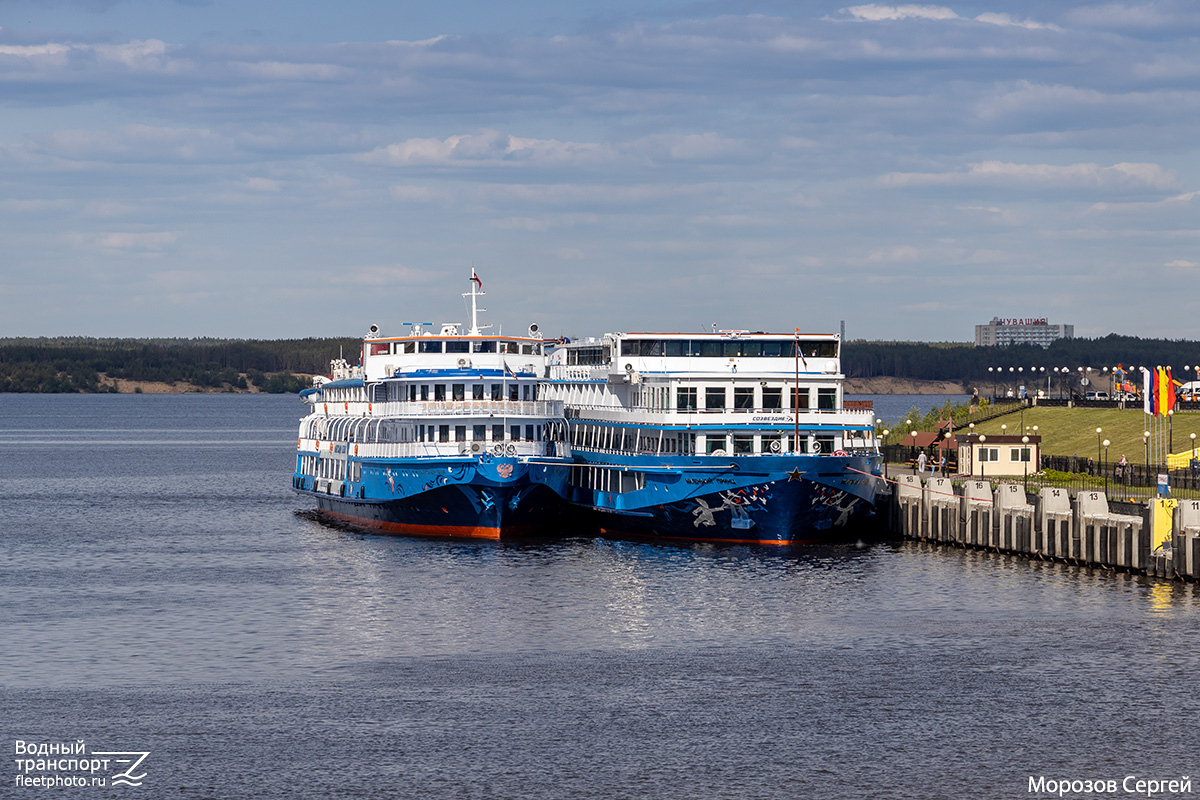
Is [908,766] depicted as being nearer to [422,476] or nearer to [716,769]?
[716,769]

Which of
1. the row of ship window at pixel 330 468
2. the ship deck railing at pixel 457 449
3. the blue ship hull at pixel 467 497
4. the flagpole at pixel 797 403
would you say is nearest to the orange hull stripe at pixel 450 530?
the blue ship hull at pixel 467 497

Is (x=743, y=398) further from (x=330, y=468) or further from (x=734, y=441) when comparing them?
(x=330, y=468)

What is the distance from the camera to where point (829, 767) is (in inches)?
1612

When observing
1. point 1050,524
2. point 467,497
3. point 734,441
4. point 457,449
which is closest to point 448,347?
point 457,449

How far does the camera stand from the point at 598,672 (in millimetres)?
51344

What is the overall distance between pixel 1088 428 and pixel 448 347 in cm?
5604

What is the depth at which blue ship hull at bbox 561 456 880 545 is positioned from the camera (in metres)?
76.8

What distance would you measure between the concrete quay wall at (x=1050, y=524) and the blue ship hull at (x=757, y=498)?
400 centimetres

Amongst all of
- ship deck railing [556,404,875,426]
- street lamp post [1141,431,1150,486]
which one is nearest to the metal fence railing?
street lamp post [1141,431,1150,486]

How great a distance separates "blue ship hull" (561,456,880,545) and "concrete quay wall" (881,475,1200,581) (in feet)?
13.1

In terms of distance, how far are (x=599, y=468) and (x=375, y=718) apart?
1730 inches

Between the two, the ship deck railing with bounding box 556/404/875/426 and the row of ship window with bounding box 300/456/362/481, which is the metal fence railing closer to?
the ship deck railing with bounding box 556/404/875/426

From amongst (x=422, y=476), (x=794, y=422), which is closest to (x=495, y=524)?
(x=422, y=476)

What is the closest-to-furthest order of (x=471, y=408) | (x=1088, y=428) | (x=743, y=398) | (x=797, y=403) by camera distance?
(x=797, y=403) < (x=743, y=398) < (x=471, y=408) < (x=1088, y=428)
